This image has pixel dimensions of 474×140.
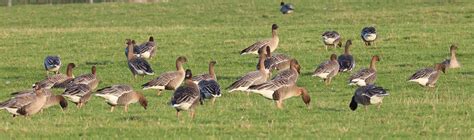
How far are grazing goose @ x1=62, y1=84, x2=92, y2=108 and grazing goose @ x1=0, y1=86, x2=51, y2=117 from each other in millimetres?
1714

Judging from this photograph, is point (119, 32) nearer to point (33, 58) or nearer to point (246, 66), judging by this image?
point (33, 58)

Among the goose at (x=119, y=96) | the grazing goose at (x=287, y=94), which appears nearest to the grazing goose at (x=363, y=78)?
the grazing goose at (x=287, y=94)

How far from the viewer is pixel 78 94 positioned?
823 inches

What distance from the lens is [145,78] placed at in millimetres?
28703

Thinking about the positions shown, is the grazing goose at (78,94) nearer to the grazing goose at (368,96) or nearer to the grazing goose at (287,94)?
the grazing goose at (287,94)

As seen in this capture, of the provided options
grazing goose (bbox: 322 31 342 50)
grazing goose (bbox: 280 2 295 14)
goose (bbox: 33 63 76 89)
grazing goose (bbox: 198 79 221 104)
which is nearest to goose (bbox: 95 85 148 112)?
grazing goose (bbox: 198 79 221 104)

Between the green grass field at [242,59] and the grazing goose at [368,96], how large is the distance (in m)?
0.22

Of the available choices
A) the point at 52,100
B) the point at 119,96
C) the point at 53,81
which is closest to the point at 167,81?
the point at 53,81

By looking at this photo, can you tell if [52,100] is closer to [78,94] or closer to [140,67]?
[78,94]

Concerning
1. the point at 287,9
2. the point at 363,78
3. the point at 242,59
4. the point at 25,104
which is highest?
the point at 25,104

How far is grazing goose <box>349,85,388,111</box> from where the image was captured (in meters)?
19.6

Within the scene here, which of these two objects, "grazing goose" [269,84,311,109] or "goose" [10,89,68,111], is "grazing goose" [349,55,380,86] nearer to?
"grazing goose" [269,84,311,109]

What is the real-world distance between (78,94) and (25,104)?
222 cm

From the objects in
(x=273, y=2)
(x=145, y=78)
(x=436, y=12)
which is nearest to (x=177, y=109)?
(x=145, y=78)
